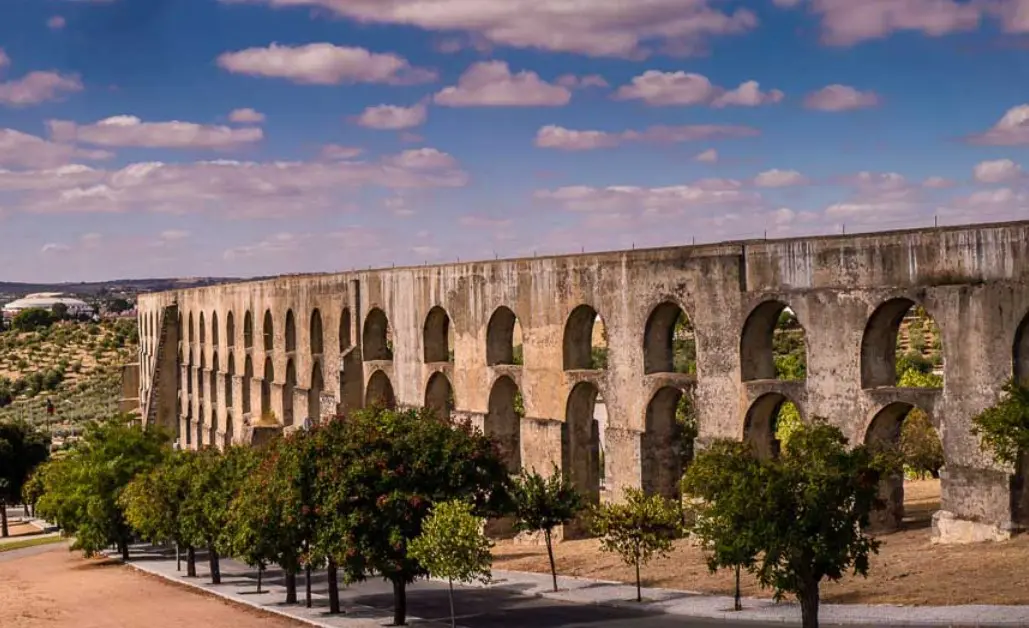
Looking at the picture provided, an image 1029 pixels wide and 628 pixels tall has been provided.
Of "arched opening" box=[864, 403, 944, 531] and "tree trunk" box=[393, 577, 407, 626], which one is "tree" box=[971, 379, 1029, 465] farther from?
"tree trunk" box=[393, 577, 407, 626]

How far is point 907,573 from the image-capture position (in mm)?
25516

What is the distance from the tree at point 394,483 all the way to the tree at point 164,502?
12.2m

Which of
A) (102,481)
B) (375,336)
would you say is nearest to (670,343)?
(375,336)

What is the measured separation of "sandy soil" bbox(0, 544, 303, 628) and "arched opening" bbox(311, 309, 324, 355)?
1107 cm

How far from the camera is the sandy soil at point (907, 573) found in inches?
923

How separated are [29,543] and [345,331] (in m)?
18.9

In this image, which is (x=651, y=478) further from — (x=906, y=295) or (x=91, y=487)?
(x=91, y=487)

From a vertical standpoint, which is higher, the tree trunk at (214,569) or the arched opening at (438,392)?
the arched opening at (438,392)

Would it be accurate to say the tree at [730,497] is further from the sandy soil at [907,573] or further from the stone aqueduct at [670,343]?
the stone aqueduct at [670,343]

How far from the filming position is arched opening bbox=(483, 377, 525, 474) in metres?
39.9

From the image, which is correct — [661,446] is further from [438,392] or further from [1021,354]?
[438,392]

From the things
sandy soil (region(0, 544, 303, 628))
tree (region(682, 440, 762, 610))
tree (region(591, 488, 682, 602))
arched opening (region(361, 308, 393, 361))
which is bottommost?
sandy soil (region(0, 544, 303, 628))

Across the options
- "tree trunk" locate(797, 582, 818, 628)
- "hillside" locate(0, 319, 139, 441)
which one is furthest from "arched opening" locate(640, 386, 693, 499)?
"hillside" locate(0, 319, 139, 441)

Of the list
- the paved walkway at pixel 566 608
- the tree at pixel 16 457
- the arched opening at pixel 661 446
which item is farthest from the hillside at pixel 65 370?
the arched opening at pixel 661 446
